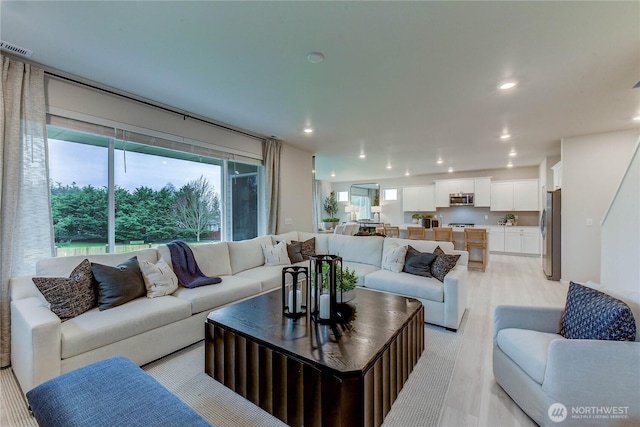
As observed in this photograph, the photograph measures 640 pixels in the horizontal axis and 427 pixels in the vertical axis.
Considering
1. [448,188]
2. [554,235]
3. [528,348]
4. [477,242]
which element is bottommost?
[528,348]

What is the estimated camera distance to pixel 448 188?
9055mm

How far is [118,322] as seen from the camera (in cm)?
213

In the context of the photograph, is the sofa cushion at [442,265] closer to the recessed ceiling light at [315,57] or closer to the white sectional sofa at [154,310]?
the white sectional sofa at [154,310]

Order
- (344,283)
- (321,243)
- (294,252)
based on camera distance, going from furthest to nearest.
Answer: (321,243) → (294,252) → (344,283)

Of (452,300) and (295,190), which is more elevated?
(295,190)

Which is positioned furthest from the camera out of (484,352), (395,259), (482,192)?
(482,192)

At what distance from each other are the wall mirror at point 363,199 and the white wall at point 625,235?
7997 mm

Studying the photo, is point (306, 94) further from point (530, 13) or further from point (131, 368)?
point (131, 368)

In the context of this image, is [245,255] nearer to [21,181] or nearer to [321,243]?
[321,243]

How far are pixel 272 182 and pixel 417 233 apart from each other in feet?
12.8

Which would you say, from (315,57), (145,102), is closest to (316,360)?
(315,57)

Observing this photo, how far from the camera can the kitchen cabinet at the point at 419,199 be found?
31.0ft

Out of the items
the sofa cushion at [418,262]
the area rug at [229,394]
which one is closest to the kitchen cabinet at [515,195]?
the sofa cushion at [418,262]

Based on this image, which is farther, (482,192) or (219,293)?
(482,192)
